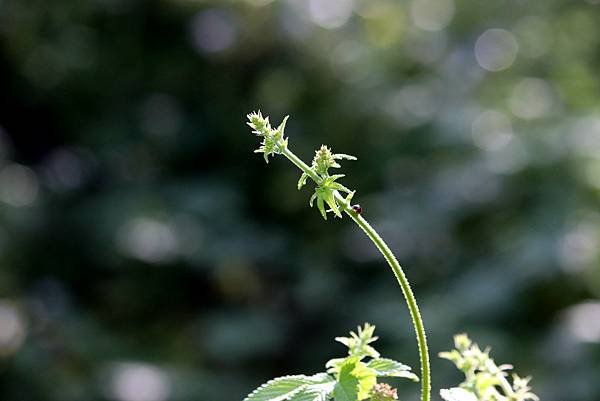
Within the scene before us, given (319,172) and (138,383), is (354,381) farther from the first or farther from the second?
(138,383)

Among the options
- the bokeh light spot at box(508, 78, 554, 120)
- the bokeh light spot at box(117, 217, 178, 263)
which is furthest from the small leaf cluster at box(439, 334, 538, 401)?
the bokeh light spot at box(508, 78, 554, 120)

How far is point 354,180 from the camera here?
14.3 ft

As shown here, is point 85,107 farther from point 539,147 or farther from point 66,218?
point 539,147

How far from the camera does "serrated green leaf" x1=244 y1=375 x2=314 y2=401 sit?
55 centimetres

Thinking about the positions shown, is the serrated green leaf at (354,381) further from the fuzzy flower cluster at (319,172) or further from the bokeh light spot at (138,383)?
the bokeh light spot at (138,383)

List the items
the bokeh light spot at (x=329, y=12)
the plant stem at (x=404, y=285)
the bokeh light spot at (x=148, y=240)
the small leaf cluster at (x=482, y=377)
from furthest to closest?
the bokeh light spot at (x=329, y=12), the bokeh light spot at (x=148, y=240), the small leaf cluster at (x=482, y=377), the plant stem at (x=404, y=285)

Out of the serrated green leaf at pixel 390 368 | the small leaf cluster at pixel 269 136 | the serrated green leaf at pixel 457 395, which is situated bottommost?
the serrated green leaf at pixel 457 395

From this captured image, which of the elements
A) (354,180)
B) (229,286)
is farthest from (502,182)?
(229,286)

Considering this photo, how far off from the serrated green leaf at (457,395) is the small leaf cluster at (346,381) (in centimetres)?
2

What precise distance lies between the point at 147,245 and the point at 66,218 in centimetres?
50

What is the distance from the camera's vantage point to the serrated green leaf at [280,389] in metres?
0.55

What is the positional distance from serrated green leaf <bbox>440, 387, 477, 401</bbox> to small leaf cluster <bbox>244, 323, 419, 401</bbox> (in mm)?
24

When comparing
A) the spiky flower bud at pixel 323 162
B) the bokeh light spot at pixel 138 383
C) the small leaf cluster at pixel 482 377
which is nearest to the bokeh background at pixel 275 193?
the bokeh light spot at pixel 138 383

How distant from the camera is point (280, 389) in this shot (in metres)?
0.56
